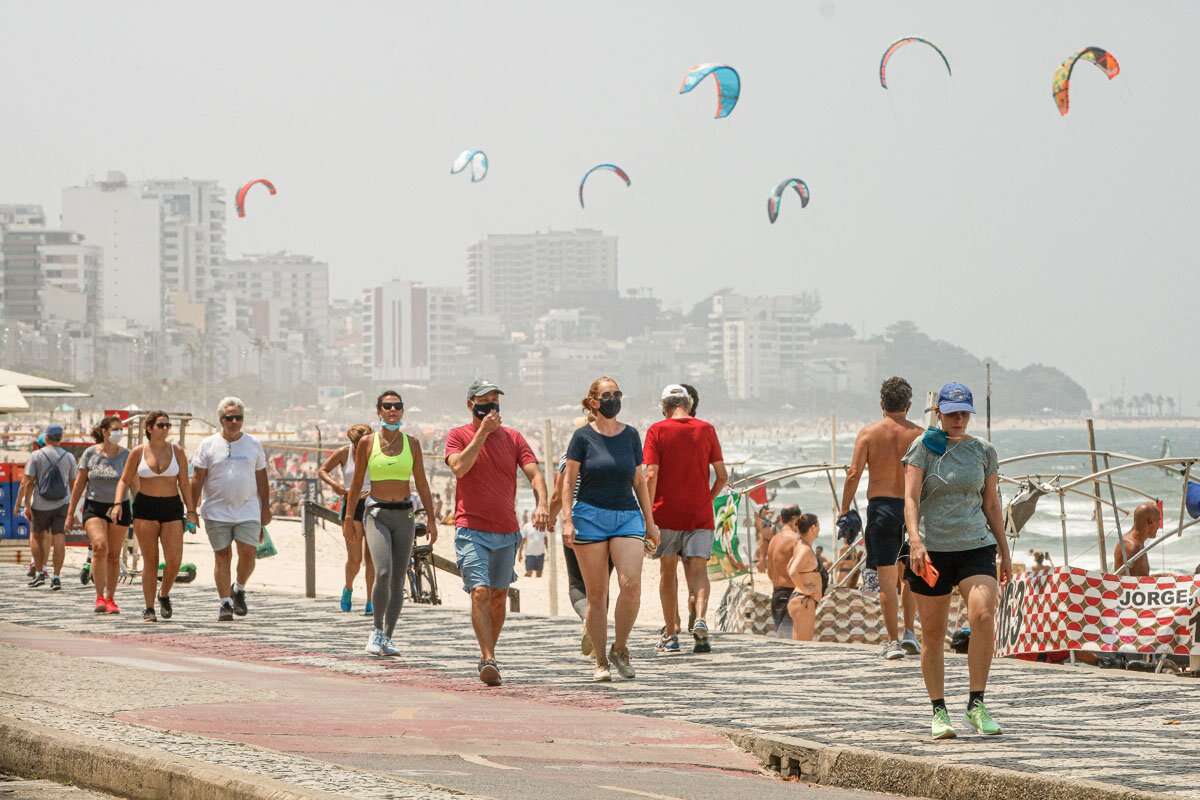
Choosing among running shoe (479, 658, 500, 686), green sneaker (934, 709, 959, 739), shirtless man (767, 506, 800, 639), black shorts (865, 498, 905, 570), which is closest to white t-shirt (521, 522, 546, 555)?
shirtless man (767, 506, 800, 639)

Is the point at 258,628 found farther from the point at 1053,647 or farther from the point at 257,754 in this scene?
the point at 257,754

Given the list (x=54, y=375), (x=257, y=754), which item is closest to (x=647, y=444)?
(x=257, y=754)

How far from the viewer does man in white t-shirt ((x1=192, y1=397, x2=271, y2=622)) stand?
1280 cm

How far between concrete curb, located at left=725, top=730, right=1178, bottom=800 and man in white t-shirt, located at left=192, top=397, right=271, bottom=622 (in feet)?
21.1

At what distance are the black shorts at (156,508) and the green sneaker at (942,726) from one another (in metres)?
7.37

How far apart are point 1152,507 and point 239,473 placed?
6211mm

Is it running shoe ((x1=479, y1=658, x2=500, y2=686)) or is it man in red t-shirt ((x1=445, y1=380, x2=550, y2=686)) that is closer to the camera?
running shoe ((x1=479, y1=658, x2=500, y2=686))

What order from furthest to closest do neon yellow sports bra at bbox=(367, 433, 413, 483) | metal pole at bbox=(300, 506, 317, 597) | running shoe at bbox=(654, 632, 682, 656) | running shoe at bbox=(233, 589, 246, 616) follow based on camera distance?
metal pole at bbox=(300, 506, 317, 597), running shoe at bbox=(233, 589, 246, 616), running shoe at bbox=(654, 632, 682, 656), neon yellow sports bra at bbox=(367, 433, 413, 483)

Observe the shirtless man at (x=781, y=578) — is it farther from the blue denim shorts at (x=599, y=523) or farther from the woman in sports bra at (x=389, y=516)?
the blue denim shorts at (x=599, y=523)

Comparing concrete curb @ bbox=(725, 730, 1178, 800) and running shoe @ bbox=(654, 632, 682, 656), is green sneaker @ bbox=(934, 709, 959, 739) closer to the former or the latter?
concrete curb @ bbox=(725, 730, 1178, 800)

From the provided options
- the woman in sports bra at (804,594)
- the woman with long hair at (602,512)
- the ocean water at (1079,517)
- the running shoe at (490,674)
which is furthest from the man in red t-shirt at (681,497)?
the ocean water at (1079,517)

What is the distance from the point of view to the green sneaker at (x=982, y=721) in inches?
279

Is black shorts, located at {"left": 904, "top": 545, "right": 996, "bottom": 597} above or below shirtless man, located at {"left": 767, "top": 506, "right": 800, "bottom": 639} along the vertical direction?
above

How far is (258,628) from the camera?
12.5m
